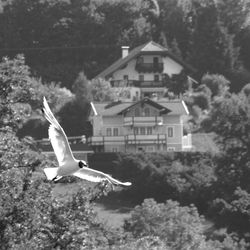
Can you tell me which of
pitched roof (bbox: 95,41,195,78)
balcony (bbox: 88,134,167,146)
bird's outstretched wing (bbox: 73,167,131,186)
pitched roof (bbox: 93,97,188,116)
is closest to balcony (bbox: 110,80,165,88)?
pitched roof (bbox: 95,41,195,78)

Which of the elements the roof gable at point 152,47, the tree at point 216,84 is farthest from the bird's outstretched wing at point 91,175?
the roof gable at point 152,47

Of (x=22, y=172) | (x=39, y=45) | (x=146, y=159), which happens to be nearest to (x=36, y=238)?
(x=22, y=172)

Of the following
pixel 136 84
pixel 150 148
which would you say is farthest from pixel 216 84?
pixel 150 148

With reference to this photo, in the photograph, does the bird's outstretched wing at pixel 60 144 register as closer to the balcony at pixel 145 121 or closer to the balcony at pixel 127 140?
the balcony at pixel 127 140

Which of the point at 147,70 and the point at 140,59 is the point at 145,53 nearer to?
the point at 140,59

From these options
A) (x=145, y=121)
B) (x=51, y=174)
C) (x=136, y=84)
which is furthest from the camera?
(x=136, y=84)

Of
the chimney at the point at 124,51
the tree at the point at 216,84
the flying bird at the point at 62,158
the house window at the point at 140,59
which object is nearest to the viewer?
the flying bird at the point at 62,158
